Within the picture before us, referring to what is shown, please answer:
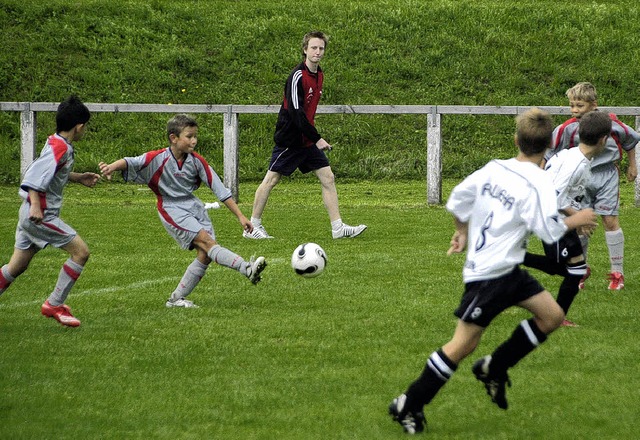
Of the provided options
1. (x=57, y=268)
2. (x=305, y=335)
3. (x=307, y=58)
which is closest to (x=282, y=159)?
(x=307, y=58)

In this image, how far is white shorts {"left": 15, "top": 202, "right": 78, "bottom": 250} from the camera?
7.12m

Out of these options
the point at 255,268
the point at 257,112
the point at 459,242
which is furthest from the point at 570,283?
the point at 257,112

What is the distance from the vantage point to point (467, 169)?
19.6 m

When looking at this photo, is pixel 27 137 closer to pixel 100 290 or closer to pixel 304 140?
pixel 304 140

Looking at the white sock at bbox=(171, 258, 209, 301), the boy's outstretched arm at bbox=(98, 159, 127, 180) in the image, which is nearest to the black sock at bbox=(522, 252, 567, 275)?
the white sock at bbox=(171, 258, 209, 301)

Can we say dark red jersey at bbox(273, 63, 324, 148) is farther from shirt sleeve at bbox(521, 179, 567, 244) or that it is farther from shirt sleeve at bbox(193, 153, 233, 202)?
shirt sleeve at bbox(521, 179, 567, 244)

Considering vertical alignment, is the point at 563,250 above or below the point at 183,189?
below

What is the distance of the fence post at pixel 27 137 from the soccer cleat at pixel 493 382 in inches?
449

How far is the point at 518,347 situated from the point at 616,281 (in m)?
3.78

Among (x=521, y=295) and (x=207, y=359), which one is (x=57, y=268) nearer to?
(x=207, y=359)


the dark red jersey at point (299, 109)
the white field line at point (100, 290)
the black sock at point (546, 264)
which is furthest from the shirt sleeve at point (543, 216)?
the dark red jersey at point (299, 109)

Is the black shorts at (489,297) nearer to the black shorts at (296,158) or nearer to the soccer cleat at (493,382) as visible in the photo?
the soccer cleat at (493,382)

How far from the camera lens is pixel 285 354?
21.0 ft

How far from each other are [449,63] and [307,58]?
41.9 feet
